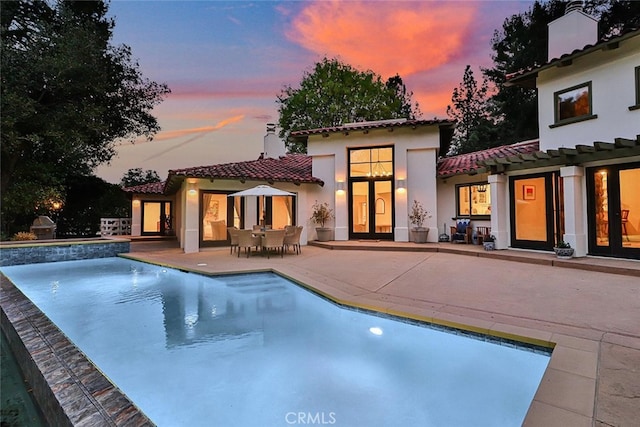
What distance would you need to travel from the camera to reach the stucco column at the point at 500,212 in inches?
396

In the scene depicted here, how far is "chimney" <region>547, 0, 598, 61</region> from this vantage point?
32.5ft

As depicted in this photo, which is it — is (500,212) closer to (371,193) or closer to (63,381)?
(371,193)

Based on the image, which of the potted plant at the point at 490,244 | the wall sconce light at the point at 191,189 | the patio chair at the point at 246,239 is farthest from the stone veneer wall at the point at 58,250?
the potted plant at the point at 490,244

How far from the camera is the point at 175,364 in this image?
→ 3.73 m

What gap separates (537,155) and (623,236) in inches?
105

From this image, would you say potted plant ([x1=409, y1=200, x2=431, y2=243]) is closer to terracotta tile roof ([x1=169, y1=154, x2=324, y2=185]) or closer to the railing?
terracotta tile roof ([x1=169, y1=154, x2=324, y2=185])

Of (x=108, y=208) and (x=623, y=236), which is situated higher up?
(x=108, y=208)

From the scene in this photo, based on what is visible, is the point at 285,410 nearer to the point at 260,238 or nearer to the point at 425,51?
the point at 260,238

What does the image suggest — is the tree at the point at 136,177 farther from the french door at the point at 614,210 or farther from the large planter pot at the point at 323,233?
the french door at the point at 614,210

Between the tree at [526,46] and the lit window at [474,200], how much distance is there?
8.83 metres

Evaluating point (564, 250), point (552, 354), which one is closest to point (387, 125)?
point (564, 250)

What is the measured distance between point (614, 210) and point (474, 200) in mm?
4801

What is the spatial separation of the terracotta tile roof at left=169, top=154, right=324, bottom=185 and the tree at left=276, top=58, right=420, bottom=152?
11415 millimetres

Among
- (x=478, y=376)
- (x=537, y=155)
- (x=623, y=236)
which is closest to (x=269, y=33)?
(x=537, y=155)
